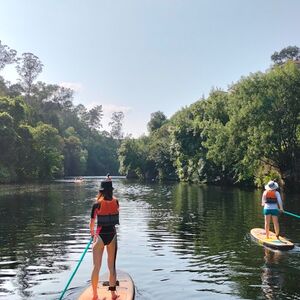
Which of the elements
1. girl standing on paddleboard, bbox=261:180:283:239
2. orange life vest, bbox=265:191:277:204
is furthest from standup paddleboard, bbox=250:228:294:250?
orange life vest, bbox=265:191:277:204

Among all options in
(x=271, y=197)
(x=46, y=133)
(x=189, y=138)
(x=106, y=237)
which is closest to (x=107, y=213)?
(x=106, y=237)

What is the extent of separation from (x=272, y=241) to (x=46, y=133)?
283 ft

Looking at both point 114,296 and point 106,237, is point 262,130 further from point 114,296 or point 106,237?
point 114,296

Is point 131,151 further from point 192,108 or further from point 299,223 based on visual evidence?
point 299,223

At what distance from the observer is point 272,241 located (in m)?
15.6

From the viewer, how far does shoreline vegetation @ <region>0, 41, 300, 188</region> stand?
162 feet

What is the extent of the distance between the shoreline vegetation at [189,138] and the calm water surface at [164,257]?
83.9 feet

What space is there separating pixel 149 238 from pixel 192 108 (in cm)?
6595

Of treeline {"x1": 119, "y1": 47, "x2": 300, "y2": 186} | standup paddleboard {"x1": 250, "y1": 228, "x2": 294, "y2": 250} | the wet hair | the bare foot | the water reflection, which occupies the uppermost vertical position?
treeline {"x1": 119, "y1": 47, "x2": 300, "y2": 186}

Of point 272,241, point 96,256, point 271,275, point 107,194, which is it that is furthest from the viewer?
point 272,241

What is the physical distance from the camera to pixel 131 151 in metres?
109

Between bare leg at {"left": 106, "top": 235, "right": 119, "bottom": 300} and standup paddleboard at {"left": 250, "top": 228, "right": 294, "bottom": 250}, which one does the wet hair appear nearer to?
bare leg at {"left": 106, "top": 235, "right": 119, "bottom": 300}

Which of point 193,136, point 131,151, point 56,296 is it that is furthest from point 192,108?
point 56,296

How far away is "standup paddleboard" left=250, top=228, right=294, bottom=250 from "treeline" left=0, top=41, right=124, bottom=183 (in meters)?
60.5
